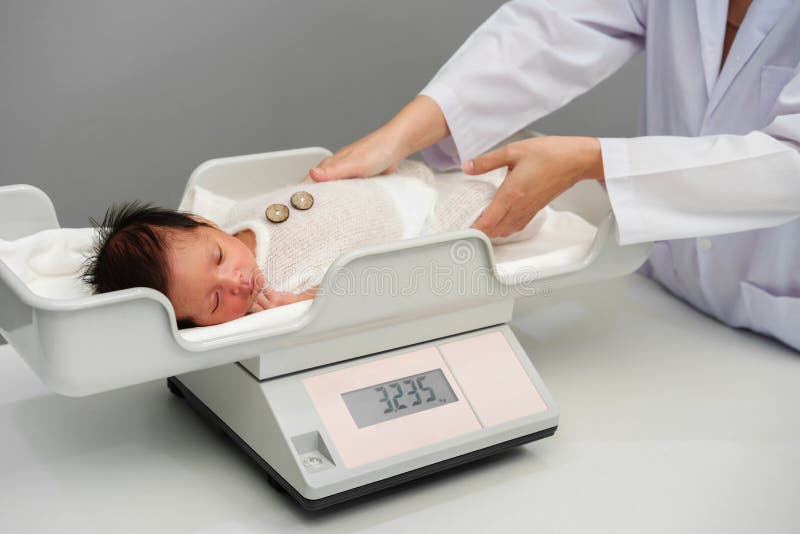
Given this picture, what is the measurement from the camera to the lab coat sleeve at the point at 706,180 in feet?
3.72

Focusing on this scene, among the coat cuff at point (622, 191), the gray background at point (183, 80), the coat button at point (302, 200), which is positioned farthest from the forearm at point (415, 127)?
the gray background at point (183, 80)

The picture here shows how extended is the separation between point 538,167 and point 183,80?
2.78ft

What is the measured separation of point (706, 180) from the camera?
3.78 ft

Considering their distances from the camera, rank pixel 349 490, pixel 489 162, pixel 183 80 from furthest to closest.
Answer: pixel 183 80 → pixel 489 162 → pixel 349 490

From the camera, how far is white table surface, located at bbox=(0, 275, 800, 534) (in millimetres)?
1003

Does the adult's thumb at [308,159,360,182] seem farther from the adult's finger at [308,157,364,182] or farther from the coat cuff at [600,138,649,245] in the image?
the coat cuff at [600,138,649,245]

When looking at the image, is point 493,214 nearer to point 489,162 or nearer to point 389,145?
point 489,162

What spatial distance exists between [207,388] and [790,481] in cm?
66

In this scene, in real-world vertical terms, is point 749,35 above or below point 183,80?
above

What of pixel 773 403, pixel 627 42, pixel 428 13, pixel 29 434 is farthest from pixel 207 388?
pixel 428 13

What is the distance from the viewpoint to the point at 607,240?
117 centimetres

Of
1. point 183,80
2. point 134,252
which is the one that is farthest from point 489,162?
point 183,80

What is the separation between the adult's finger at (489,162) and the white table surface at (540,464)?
0.94 ft

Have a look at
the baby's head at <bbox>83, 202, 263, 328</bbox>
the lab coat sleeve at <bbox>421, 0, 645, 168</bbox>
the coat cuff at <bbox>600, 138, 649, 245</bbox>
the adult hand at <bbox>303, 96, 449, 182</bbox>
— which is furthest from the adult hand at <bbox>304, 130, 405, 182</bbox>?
the coat cuff at <bbox>600, 138, 649, 245</bbox>
